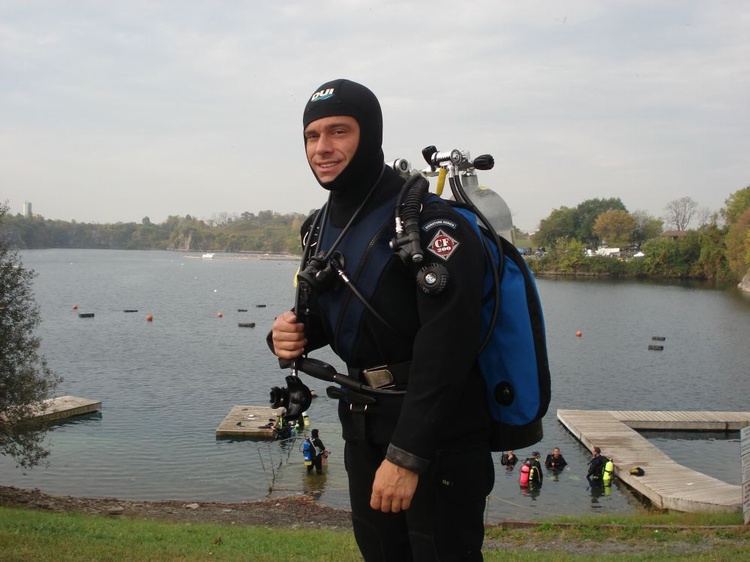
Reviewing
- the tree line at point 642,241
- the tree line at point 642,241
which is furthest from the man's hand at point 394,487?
the tree line at point 642,241

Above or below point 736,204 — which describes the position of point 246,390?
below

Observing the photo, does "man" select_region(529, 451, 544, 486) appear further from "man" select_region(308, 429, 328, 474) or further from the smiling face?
the smiling face

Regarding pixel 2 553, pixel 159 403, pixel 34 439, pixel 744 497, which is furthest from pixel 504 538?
pixel 159 403

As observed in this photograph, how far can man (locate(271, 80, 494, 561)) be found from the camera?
2520mm

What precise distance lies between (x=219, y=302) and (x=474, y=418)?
81.4 metres

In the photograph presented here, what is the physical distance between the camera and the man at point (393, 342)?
252 cm

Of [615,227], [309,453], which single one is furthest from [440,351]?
[615,227]

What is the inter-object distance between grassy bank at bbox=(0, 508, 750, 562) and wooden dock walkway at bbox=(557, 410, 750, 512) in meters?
3.46

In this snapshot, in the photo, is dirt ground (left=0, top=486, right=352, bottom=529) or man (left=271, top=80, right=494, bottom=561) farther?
dirt ground (left=0, top=486, right=352, bottom=529)

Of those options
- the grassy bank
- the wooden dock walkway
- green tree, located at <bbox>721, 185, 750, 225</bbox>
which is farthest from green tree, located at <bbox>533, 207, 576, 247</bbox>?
the grassy bank

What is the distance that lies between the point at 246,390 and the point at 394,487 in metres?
33.7

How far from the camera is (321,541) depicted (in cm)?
1112

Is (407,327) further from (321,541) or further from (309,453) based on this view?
(309,453)

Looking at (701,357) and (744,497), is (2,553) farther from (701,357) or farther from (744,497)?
(701,357)
